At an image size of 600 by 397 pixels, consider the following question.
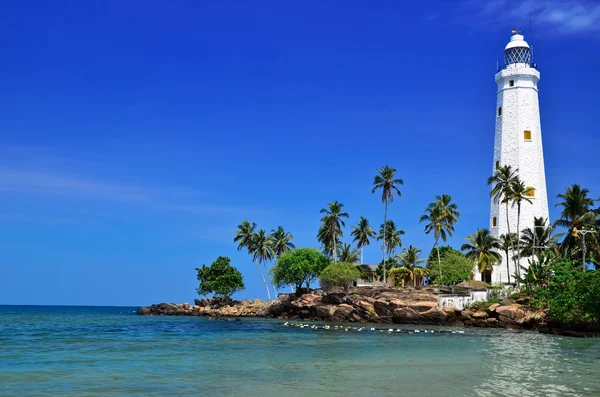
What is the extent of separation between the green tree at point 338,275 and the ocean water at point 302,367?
32.9 meters

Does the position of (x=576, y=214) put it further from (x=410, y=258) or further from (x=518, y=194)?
(x=410, y=258)

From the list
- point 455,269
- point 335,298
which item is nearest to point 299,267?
point 335,298

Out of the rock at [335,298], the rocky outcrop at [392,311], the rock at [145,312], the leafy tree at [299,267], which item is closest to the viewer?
the rocky outcrop at [392,311]

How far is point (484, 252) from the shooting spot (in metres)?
63.3

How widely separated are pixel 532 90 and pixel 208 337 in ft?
146

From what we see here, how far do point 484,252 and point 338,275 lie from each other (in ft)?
57.2

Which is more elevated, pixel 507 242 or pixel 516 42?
pixel 516 42

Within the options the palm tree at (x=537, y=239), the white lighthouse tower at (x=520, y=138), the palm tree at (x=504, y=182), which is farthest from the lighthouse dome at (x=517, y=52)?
the palm tree at (x=537, y=239)

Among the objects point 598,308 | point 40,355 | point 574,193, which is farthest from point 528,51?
point 40,355

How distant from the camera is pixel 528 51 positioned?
64.1 metres

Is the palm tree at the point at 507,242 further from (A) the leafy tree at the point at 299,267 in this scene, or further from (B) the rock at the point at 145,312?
(B) the rock at the point at 145,312

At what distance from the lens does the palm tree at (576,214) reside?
168 feet

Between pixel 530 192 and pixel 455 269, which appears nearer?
pixel 530 192

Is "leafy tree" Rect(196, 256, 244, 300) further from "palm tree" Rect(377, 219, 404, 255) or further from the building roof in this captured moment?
the building roof
